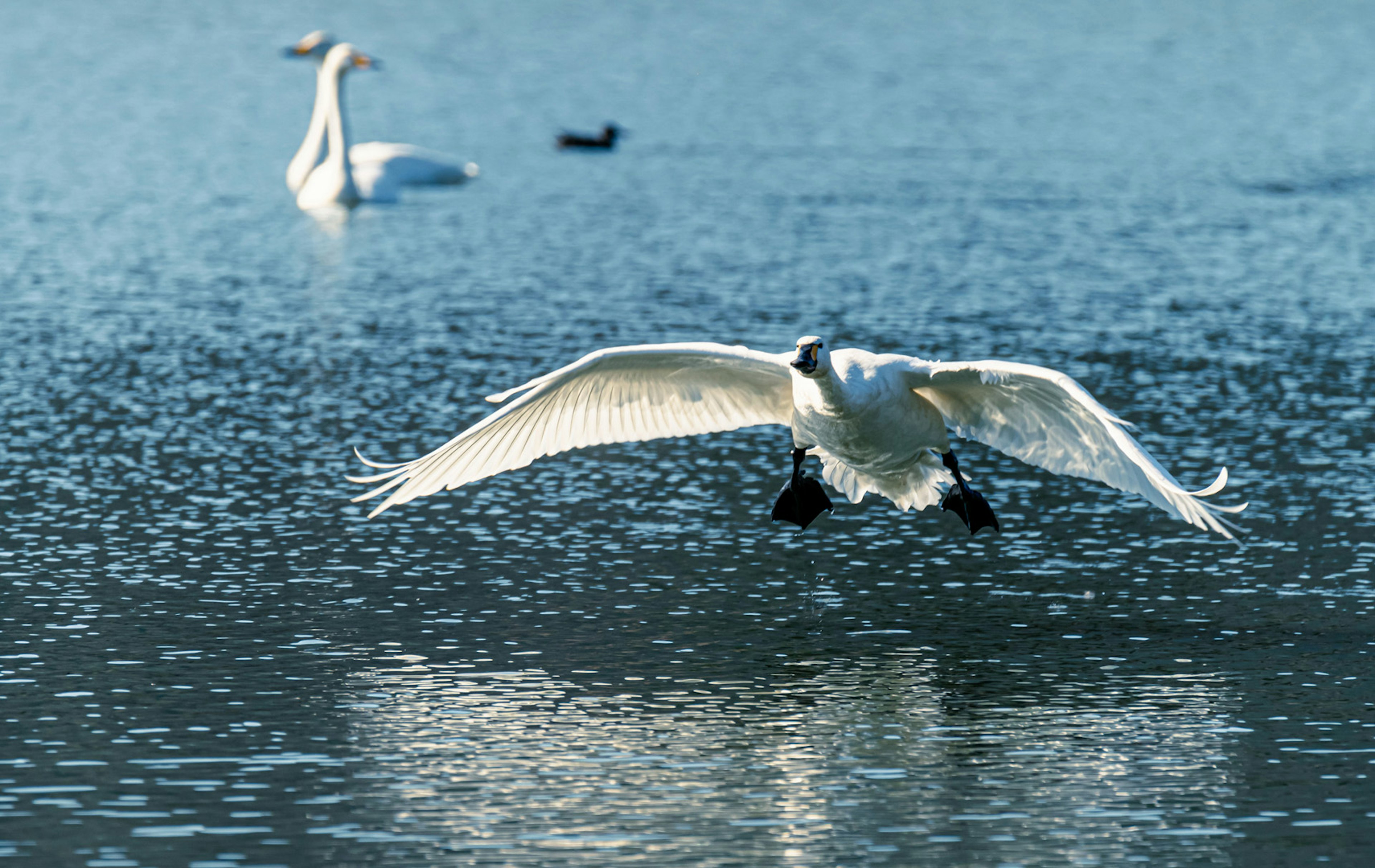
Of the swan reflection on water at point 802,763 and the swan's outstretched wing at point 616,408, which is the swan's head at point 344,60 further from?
the swan reflection on water at point 802,763

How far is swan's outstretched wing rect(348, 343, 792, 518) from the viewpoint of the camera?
9695mm

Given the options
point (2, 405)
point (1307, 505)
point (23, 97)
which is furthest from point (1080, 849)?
point (23, 97)

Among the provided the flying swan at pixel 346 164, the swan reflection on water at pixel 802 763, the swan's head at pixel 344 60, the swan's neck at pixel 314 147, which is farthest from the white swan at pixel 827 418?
the swan's head at pixel 344 60

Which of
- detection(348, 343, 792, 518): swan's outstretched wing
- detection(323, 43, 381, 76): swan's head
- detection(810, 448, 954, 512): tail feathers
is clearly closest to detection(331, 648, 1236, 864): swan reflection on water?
detection(348, 343, 792, 518): swan's outstretched wing

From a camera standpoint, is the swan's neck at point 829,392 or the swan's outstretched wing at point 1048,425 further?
the swan's neck at point 829,392

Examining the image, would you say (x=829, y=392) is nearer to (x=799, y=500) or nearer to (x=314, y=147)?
(x=799, y=500)

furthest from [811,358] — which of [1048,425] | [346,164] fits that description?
[346,164]

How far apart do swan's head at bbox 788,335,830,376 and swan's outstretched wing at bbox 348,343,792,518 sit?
30 centimetres

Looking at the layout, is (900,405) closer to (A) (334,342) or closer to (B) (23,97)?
(A) (334,342)

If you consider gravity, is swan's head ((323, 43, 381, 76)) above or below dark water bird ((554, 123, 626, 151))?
above

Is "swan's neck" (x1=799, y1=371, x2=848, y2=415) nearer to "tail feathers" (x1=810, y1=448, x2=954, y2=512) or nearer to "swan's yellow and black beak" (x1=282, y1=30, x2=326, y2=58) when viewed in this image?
"tail feathers" (x1=810, y1=448, x2=954, y2=512)

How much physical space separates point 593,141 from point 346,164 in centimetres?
412

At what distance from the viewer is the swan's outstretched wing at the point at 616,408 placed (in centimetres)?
970

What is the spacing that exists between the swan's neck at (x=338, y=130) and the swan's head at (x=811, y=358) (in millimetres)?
15998
